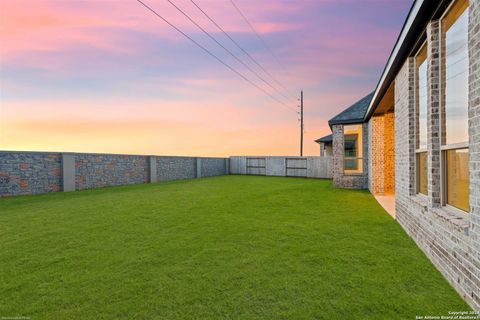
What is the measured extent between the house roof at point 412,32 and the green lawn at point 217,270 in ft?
11.4

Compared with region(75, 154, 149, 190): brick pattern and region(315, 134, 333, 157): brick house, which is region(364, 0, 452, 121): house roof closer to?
region(75, 154, 149, 190): brick pattern

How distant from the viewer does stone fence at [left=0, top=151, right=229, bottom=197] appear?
35.5 ft

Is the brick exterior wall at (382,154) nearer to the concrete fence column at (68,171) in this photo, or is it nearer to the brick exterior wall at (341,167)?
the brick exterior wall at (341,167)

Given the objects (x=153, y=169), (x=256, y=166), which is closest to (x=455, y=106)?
(x=153, y=169)

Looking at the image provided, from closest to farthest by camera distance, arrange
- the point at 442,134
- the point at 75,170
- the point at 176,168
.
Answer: the point at 442,134 < the point at 75,170 < the point at 176,168

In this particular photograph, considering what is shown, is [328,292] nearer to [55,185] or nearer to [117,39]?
[117,39]

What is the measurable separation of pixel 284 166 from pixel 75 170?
15.9 metres

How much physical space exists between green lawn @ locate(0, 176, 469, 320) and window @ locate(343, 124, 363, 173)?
21.7 feet

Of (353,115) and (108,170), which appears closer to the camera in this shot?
(353,115)

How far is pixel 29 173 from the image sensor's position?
11305 millimetres

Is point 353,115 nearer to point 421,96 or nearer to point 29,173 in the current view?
point 421,96

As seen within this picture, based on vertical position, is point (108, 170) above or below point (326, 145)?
below

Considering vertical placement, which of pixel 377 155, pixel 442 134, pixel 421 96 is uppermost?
pixel 421 96

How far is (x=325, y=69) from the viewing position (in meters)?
13.0
